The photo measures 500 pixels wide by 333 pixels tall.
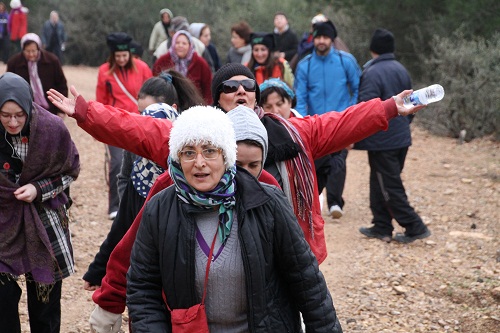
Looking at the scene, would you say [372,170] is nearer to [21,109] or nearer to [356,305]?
[356,305]

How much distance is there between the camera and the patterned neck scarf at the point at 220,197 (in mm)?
3352

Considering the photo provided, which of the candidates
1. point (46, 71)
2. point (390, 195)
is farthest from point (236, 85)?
point (46, 71)

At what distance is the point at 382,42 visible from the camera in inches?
356

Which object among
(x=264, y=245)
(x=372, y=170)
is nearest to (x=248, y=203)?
(x=264, y=245)

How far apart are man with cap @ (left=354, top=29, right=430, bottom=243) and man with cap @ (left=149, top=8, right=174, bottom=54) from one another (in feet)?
31.3

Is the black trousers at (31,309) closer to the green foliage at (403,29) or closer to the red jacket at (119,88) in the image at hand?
the red jacket at (119,88)

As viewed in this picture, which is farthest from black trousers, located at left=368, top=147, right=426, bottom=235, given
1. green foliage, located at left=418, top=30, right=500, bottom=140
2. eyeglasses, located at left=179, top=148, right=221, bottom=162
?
green foliage, located at left=418, top=30, right=500, bottom=140

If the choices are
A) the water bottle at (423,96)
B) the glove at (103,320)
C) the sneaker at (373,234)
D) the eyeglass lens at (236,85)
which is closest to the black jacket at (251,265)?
the glove at (103,320)

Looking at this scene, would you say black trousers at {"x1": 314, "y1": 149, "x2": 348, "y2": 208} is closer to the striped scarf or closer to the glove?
the striped scarf

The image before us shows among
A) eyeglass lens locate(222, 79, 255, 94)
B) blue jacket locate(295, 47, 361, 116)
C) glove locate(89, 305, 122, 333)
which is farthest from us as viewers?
blue jacket locate(295, 47, 361, 116)

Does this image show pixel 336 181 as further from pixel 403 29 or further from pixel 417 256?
pixel 403 29

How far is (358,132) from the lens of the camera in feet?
15.2

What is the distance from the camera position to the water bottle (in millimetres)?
4543

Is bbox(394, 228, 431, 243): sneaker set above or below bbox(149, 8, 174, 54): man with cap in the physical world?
below
